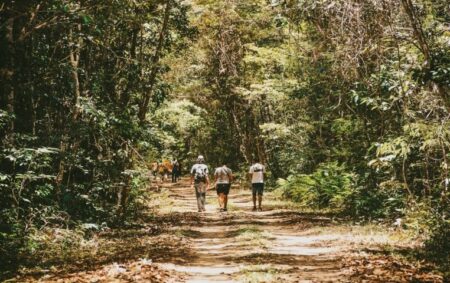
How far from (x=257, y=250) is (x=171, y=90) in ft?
27.1

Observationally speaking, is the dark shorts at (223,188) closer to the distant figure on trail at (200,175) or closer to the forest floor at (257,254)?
the distant figure on trail at (200,175)

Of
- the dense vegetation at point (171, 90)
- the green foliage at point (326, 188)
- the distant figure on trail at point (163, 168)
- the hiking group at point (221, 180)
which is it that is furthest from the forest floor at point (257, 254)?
the distant figure on trail at point (163, 168)

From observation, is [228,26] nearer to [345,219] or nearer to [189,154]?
[345,219]

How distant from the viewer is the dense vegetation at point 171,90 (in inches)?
414

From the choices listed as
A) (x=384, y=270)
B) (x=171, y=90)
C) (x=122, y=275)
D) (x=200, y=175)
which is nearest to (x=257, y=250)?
(x=384, y=270)

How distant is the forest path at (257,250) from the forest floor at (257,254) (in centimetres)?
2

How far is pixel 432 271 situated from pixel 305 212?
11.2 metres

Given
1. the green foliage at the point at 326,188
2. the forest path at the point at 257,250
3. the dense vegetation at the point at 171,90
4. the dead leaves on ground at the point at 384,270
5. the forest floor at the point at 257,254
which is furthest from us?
the green foliage at the point at 326,188

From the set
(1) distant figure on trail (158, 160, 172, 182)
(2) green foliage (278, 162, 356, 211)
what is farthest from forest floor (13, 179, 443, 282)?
(1) distant figure on trail (158, 160, 172, 182)

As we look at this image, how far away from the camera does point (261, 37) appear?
29.0 meters

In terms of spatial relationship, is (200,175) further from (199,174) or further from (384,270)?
(384,270)

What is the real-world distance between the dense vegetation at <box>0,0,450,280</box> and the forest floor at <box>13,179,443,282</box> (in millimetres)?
1113

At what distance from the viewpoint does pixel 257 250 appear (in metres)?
11.2

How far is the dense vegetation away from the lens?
10.5m
